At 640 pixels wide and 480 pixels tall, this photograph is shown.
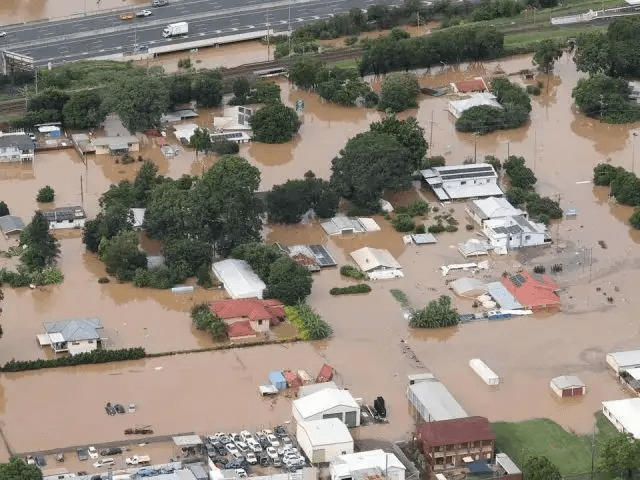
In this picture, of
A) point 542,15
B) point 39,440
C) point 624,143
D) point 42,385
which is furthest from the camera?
point 542,15

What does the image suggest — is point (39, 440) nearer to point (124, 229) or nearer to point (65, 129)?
point (124, 229)

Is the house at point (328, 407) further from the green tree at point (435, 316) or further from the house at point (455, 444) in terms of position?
the green tree at point (435, 316)

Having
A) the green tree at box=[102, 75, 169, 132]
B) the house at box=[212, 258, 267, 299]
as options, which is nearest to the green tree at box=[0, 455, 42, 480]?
the house at box=[212, 258, 267, 299]

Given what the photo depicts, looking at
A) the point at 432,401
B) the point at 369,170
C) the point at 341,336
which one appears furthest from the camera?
the point at 369,170

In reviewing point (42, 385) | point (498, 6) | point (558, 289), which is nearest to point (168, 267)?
point (42, 385)

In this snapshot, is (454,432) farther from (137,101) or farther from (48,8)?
(48,8)

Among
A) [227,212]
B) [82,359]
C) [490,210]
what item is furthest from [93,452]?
[490,210]
